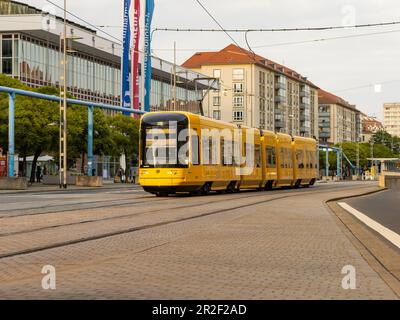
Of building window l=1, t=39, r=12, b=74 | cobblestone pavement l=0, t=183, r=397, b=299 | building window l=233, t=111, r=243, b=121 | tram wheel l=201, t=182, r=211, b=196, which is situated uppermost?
building window l=1, t=39, r=12, b=74

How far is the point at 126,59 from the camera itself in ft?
202

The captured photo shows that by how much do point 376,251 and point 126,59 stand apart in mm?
53446

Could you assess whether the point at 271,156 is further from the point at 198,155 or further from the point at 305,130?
the point at 305,130

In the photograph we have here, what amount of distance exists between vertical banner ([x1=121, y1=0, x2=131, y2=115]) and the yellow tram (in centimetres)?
2780

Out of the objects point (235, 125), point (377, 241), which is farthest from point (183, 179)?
point (377, 241)

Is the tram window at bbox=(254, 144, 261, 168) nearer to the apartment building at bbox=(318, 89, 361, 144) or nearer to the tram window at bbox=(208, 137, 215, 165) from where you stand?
the tram window at bbox=(208, 137, 215, 165)

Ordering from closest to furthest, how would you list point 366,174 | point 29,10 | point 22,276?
point 22,276 < point 29,10 < point 366,174

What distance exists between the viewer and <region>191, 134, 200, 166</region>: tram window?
25.7 m

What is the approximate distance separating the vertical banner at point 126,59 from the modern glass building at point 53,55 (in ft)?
15.7

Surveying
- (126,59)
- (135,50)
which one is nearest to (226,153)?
(126,59)

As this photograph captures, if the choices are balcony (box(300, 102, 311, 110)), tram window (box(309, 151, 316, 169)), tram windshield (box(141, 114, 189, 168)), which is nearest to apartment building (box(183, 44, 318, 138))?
balcony (box(300, 102, 311, 110))
